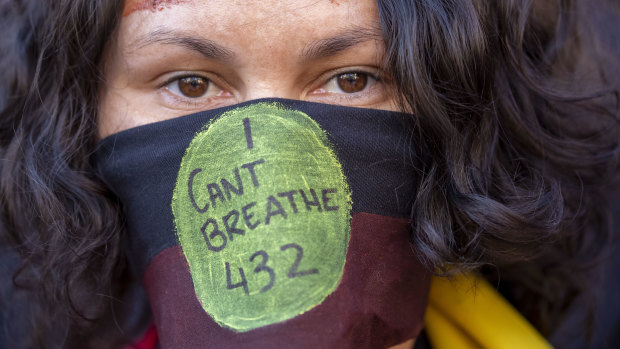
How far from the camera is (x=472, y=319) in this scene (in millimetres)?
1588

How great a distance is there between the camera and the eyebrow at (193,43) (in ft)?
4.32

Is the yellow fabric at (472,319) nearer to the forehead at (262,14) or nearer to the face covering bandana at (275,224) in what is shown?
the face covering bandana at (275,224)

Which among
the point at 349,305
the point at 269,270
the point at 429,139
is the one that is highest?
the point at 429,139

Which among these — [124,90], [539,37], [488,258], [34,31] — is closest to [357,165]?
[488,258]

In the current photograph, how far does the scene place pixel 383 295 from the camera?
128 centimetres

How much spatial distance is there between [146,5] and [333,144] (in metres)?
0.53

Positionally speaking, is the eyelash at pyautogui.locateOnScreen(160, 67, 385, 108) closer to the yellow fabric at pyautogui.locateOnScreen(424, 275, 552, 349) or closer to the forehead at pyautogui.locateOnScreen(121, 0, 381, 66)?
the forehead at pyautogui.locateOnScreen(121, 0, 381, 66)

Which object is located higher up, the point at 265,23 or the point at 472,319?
the point at 265,23

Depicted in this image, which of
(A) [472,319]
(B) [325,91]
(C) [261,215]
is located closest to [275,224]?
(C) [261,215]

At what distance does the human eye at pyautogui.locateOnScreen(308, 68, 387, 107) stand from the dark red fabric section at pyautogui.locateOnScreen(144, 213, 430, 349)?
0.28 metres

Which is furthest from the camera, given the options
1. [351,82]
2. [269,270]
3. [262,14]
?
[351,82]

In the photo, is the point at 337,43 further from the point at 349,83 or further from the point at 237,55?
the point at 237,55

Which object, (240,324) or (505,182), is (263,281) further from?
(505,182)

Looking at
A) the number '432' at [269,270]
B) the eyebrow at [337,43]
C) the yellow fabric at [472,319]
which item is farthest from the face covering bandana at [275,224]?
the yellow fabric at [472,319]
